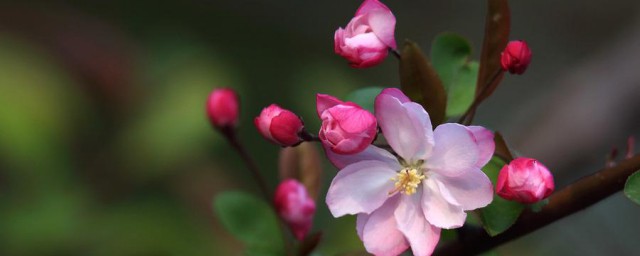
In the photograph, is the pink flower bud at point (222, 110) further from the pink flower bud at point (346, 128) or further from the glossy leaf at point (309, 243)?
the pink flower bud at point (346, 128)

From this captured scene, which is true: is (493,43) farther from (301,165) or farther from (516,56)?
(301,165)

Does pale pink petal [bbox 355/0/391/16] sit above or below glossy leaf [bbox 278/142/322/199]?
above

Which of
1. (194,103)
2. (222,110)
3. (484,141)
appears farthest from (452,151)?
(194,103)

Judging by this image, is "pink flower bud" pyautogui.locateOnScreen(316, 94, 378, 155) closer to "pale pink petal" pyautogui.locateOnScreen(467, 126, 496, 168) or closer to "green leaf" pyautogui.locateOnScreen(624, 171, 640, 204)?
"pale pink petal" pyautogui.locateOnScreen(467, 126, 496, 168)

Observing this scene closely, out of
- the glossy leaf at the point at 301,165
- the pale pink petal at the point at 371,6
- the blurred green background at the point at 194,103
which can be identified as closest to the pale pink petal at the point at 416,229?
the pale pink petal at the point at 371,6

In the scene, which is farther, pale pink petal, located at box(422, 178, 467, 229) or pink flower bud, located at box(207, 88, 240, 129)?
pink flower bud, located at box(207, 88, 240, 129)

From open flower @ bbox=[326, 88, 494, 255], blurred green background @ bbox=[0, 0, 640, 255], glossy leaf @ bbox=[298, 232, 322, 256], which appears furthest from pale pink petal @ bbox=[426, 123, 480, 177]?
blurred green background @ bbox=[0, 0, 640, 255]

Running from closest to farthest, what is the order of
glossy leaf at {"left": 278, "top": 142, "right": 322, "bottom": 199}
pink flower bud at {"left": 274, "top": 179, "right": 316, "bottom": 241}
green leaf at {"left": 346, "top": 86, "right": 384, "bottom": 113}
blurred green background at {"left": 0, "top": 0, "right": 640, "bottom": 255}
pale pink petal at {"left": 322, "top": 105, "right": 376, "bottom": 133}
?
pale pink petal at {"left": 322, "top": 105, "right": 376, "bottom": 133}, green leaf at {"left": 346, "top": 86, "right": 384, "bottom": 113}, pink flower bud at {"left": 274, "top": 179, "right": 316, "bottom": 241}, glossy leaf at {"left": 278, "top": 142, "right": 322, "bottom": 199}, blurred green background at {"left": 0, "top": 0, "right": 640, "bottom": 255}
